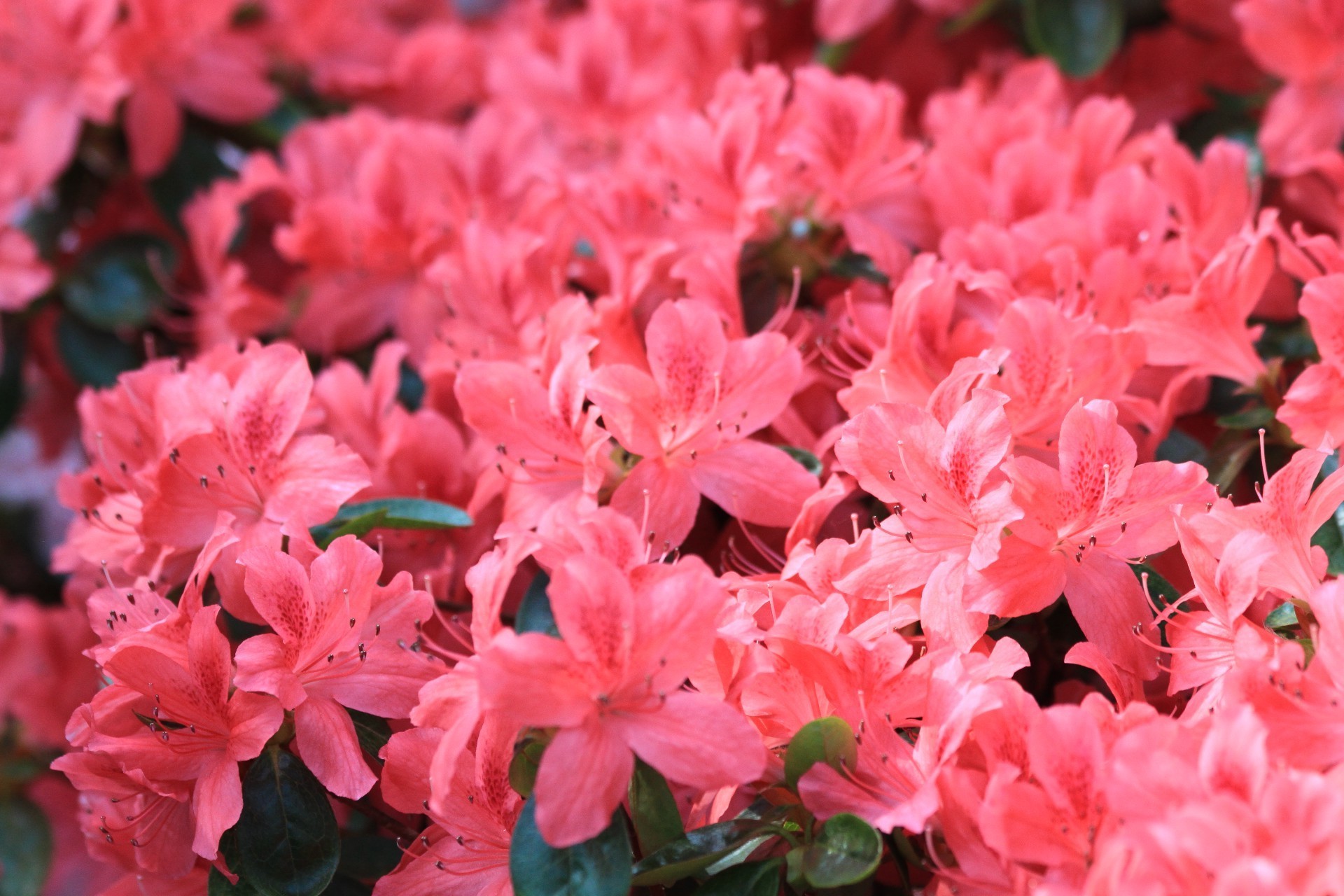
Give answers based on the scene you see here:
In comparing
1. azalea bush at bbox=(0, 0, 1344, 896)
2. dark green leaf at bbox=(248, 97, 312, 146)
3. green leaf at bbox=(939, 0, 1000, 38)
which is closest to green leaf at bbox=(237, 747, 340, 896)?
azalea bush at bbox=(0, 0, 1344, 896)

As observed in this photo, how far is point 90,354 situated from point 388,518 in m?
0.63

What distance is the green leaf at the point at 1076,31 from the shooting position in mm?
1162

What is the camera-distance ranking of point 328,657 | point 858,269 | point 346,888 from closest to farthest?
point 328,657, point 346,888, point 858,269

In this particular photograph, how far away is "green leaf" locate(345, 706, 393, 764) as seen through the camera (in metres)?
0.73

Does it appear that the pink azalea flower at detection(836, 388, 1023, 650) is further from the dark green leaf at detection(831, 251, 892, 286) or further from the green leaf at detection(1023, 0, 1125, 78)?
the green leaf at detection(1023, 0, 1125, 78)

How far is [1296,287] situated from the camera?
91 centimetres

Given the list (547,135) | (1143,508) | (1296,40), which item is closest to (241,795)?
(1143,508)

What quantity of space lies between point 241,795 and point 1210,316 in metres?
0.68

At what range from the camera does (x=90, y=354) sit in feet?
4.08

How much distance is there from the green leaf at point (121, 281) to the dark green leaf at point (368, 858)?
0.65m

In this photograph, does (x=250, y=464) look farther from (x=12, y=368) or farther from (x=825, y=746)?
(x=12, y=368)

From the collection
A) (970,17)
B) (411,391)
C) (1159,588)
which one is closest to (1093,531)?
(1159,588)

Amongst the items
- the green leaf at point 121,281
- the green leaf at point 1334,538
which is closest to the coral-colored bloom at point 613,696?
the green leaf at point 1334,538

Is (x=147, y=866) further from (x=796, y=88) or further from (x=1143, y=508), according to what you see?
(x=796, y=88)
